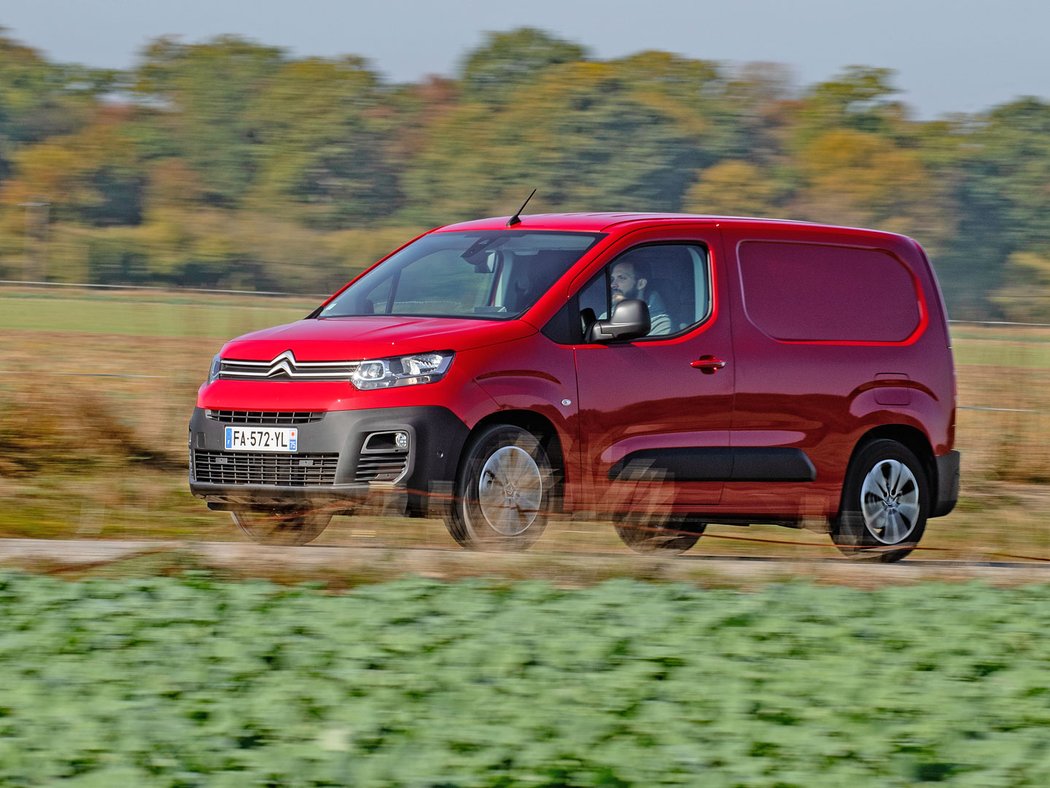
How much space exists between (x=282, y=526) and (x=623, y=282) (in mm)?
2238

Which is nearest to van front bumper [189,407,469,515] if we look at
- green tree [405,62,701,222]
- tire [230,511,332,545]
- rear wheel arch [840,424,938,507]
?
tire [230,511,332,545]

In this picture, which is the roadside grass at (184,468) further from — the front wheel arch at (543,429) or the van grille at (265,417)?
the front wheel arch at (543,429)

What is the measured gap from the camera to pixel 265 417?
27.6 ft

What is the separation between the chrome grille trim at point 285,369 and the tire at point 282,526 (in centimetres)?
68

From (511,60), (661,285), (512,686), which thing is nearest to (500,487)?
(661,285)

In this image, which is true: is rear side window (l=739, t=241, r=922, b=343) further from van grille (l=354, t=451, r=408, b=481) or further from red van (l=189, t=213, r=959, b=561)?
van grille (l=354, t=451, r=408, b=481)

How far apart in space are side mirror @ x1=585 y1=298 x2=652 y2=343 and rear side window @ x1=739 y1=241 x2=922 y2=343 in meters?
0.86

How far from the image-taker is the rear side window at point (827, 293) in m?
9.42

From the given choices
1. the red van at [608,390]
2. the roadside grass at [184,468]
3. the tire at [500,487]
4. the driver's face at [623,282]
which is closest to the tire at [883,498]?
the red van at [608,390]

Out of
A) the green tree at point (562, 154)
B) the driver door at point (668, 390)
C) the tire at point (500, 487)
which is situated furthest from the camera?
the green tree at point (562, 154)

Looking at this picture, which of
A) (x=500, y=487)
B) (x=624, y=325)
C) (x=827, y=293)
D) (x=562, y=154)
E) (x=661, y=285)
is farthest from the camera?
→ (x=562, y=154)

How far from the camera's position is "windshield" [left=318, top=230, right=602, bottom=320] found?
29.2 ft

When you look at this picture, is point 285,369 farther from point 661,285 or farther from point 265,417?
point 661,285

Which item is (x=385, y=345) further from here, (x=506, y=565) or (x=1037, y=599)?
(x=1037, y=599)
